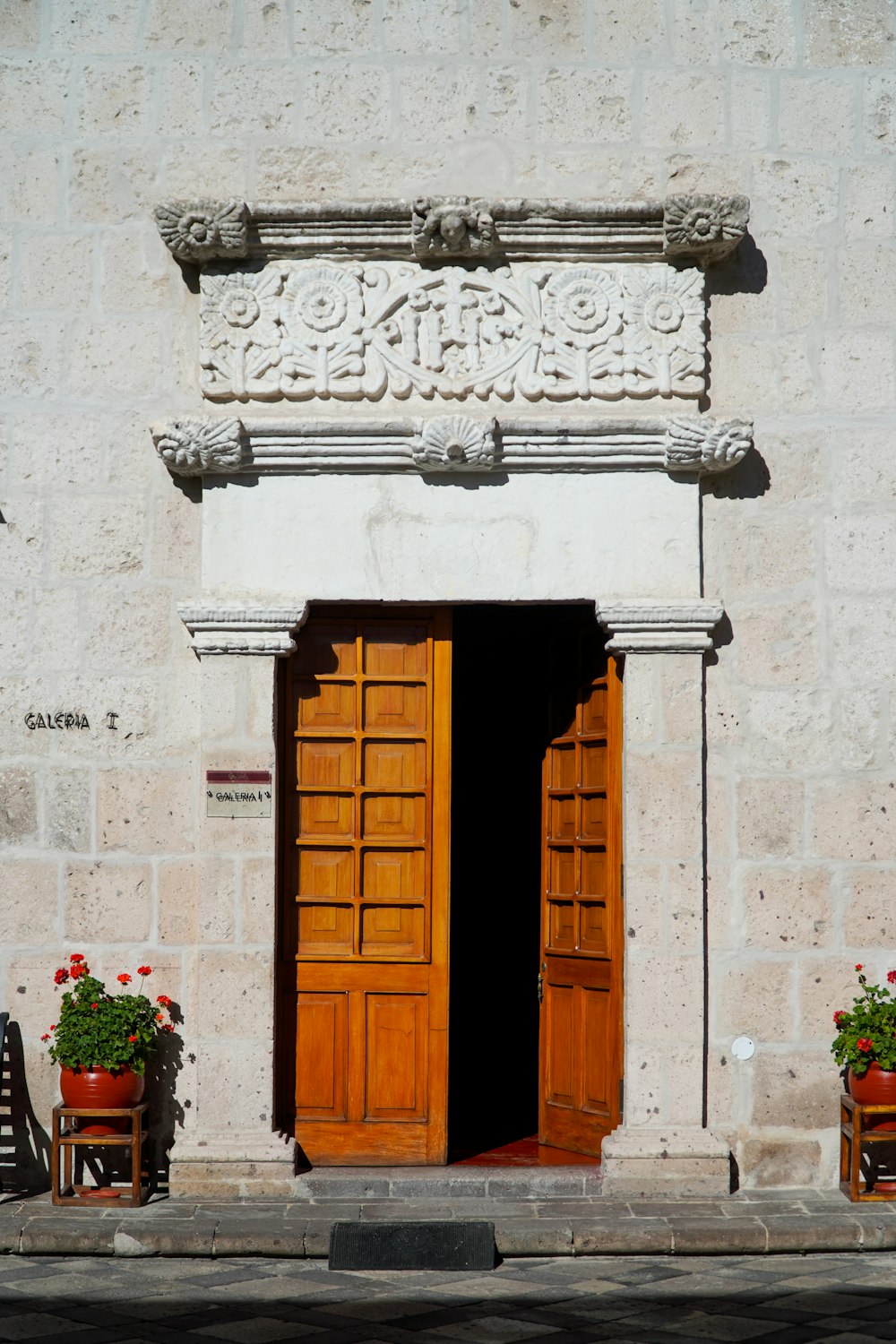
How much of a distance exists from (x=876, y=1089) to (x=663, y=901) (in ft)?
3.47

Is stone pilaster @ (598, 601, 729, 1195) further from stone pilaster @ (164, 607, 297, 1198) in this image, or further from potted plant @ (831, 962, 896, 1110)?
stone pilaster @ (164, 607, 297, 1198)

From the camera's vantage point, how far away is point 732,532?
609cm

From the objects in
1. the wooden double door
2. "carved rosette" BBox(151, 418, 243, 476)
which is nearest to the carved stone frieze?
"carved rosette" BBox(151, 418, 243, 476)

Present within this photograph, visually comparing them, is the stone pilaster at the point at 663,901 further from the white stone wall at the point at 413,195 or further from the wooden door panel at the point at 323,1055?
the wooden door panel at the point at 323,1055

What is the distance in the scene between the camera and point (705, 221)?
5875 mm

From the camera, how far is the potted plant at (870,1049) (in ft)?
18.3

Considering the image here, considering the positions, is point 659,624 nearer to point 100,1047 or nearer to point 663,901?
point 663,901

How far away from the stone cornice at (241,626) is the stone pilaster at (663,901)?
1.28 metres

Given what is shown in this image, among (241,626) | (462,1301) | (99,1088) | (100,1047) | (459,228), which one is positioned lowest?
(462,1301)

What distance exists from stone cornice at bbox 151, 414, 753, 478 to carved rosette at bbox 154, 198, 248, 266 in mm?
718

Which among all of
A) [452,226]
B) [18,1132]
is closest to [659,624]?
[452,226]

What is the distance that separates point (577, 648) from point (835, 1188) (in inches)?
96.9

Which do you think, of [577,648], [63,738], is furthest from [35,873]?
[577,648]

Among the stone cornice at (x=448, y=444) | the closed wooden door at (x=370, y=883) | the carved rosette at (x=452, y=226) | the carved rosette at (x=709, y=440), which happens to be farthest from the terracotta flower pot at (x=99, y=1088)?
the carved rosette at (x=452, y=226)
